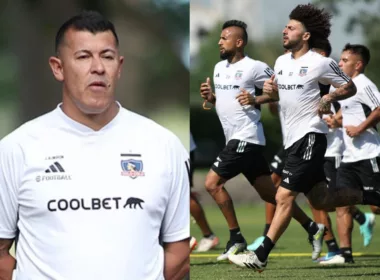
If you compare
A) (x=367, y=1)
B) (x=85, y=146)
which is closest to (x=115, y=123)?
(x=85, y=146)

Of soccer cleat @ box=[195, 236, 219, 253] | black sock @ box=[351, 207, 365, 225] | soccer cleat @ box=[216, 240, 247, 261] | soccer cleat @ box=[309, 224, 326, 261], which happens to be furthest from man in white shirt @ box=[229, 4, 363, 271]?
black sock @ box=[351, 207, 365, 225]

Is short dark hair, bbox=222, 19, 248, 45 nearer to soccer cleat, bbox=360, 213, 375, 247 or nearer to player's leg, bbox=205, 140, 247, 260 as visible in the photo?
player's leg, bbox=205, 140, 247, 260

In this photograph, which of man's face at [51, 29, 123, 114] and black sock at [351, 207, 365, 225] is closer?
man's face at [51, 29, 123, 114]

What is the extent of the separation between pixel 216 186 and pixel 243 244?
46cm

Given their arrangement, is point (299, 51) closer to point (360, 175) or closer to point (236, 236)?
point (360, 175)

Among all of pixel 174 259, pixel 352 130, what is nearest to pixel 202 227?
pixel 352 130

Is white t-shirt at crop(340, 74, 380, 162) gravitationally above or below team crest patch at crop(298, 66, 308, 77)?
below

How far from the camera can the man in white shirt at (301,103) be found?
6598 millimetres

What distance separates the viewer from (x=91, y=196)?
288 centimetres

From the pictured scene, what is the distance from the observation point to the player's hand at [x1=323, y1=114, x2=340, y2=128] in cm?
701

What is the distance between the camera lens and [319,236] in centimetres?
759

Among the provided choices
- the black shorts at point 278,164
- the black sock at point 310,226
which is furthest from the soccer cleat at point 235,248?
the black shorts at point 278,164

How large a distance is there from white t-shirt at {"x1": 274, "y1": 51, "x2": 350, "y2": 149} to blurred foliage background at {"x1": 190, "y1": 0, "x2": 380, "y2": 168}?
23 centimetres

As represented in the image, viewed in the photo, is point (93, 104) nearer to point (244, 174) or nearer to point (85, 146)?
point (85, 146)
